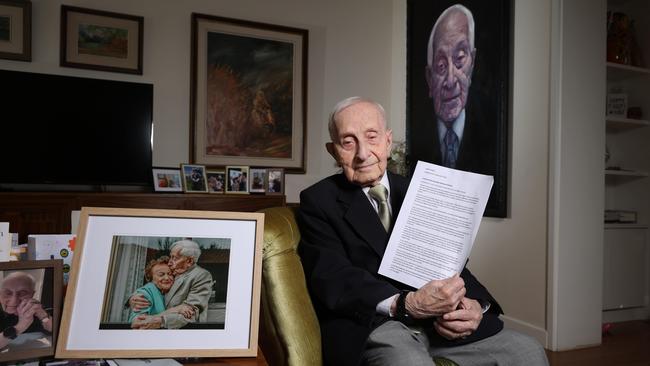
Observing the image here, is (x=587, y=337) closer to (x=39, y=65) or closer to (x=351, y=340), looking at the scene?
(x=351, y=340)

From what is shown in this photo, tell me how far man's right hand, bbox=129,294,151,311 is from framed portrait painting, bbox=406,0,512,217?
269 cm

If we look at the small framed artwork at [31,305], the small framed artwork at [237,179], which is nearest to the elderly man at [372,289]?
the small framed artwork at [31,305]

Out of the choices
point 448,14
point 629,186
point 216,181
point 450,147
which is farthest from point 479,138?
point 216,181

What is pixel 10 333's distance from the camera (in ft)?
3.00

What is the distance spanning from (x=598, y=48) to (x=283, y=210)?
242cm

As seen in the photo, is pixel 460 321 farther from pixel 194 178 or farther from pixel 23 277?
pixel 194 178

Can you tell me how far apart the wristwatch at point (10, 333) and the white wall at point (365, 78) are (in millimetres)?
2754

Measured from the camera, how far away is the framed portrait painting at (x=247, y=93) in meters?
4.00

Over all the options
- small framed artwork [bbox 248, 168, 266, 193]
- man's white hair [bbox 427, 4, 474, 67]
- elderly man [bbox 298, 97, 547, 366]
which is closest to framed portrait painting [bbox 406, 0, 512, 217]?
man's white hair [bbox 427, 4, 474, 67]

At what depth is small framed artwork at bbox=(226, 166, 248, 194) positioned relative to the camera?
390 centimetres

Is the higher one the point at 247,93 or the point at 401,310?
the point at 247,93

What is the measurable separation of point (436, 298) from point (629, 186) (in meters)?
3.32

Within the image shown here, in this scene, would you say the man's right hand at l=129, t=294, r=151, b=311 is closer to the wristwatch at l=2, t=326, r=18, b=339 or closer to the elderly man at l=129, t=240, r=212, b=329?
the elderly man at l=129, t=240, r=212, b=329

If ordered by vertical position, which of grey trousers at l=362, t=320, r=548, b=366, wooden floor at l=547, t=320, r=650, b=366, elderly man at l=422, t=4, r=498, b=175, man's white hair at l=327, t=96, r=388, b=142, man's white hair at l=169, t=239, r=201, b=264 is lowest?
wooden floor at l=547, t=320, r=650, b=366
